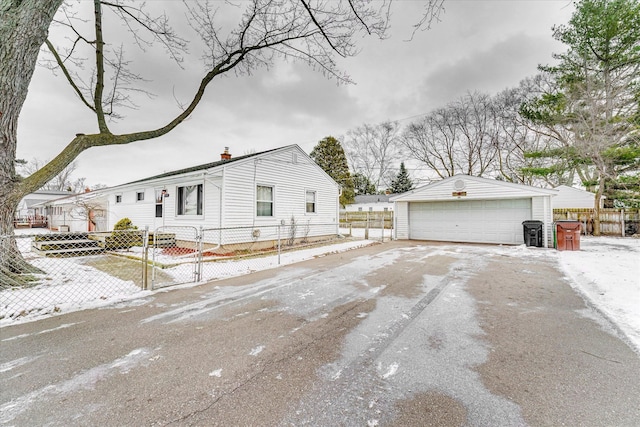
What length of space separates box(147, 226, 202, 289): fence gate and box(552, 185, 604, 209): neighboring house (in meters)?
28.7

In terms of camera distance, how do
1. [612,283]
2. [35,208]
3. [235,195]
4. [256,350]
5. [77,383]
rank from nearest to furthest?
1. [77,383]
2. [256,350]
3. [612,283]
4. [235,195]
5. [35,208]

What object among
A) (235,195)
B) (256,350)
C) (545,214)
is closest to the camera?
(256,350)

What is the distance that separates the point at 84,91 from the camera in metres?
7.34

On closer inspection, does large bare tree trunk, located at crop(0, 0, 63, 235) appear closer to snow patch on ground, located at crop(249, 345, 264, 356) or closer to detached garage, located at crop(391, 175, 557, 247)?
snow patch on ground, located at crop(249, 345, 264, 356)

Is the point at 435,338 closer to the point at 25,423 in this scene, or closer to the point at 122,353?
the point at 122,353

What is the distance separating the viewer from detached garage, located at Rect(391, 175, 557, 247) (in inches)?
454

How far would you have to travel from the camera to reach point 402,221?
14820mm

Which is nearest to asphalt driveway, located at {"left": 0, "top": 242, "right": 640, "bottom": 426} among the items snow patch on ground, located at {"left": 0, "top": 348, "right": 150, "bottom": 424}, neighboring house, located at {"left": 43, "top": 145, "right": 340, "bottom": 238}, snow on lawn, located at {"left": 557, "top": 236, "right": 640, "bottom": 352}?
snow patch on ground, located at {"left": 0, "top": 348, "right": 150, "bottom": 424}

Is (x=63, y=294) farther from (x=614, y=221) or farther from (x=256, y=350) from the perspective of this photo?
(x=614, y=221)

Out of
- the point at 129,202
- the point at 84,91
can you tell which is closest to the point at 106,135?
the point at 84,91

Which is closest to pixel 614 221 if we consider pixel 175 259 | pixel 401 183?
pixel 175 259

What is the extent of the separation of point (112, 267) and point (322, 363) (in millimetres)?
6985

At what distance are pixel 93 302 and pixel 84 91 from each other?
21.1 ft

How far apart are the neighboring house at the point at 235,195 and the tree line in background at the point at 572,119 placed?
13785 millimetres
